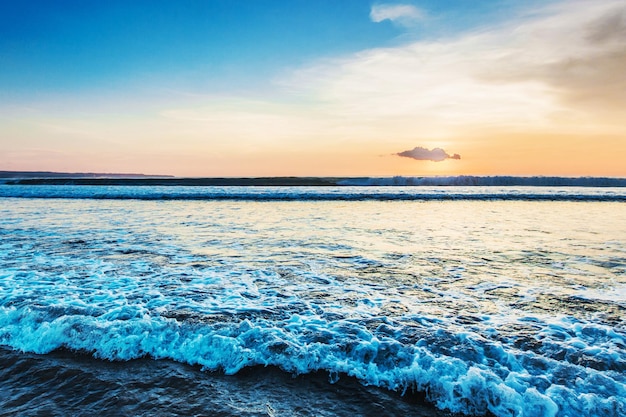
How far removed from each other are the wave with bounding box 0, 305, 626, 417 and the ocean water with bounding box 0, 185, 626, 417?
0.02 meters

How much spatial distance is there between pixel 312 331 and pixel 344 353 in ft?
2.07

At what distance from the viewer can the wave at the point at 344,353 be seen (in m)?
3.57

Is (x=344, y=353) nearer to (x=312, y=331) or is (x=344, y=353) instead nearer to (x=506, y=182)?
(x=312, y=331)

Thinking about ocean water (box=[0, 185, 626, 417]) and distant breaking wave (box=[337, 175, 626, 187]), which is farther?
distant breaking wave (box=[337, 175, 626, 187])

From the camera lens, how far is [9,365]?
4184 millimetres

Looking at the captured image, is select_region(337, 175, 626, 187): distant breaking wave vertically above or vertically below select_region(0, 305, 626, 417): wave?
above

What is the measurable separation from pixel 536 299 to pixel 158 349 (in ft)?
18.3

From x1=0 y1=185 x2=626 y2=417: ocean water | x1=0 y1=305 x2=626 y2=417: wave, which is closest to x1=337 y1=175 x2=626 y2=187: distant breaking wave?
x1=0 y1=185 x2=626 y2=417: ocean water

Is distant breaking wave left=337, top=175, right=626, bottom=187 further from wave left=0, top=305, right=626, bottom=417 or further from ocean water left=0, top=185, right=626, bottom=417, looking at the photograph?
wave left=0, top=305, right=626, bottom=417

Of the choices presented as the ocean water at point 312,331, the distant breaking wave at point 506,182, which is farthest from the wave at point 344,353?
the distant breaking wave at point 506,182

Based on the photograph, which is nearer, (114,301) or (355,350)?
(355,350)

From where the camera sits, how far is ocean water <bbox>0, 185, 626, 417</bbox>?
3580mm

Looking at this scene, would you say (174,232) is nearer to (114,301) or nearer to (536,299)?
(114,301)

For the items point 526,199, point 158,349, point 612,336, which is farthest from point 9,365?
point 526,199
